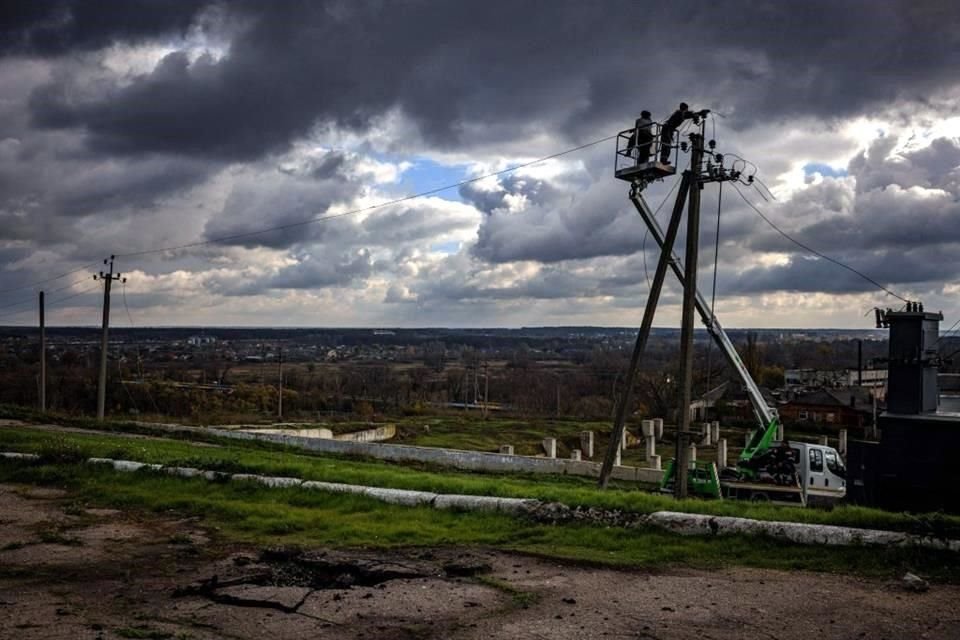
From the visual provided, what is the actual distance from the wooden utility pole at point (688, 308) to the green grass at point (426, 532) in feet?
20.2

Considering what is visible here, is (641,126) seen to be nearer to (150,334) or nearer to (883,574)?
(883,574)

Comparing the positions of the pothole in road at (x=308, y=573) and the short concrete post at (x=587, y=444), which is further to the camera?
the short concrete post at (x=587, y=444)

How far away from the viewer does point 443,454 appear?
26578 mm

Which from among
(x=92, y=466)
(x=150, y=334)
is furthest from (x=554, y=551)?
(x=150, y=334)

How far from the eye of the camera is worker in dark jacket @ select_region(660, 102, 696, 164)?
1638 cm

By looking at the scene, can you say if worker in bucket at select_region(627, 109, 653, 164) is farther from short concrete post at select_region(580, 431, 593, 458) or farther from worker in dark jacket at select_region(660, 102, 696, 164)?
short concrete post at select_region(580, 431, 593, 458)

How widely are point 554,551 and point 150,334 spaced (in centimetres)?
17858

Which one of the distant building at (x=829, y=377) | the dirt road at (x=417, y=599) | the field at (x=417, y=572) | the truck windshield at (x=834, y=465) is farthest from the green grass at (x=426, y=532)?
the distant building at (x=829, y=377)

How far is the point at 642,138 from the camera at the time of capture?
17.1 m

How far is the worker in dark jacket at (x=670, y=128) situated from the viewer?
16.4 metres

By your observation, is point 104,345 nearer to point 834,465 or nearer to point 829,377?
point 834,465

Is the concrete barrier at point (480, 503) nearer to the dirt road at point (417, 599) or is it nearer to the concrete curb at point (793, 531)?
the concrete curb at point (793, 531)

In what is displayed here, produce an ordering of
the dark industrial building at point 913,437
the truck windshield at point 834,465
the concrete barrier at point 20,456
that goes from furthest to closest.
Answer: the truck windshield at point 834,465 < the concrete barrier at point 20,456 < the dark industrial building at point 913,437

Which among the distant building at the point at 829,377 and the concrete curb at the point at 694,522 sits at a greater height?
the concrete curb at the point at 694,522
